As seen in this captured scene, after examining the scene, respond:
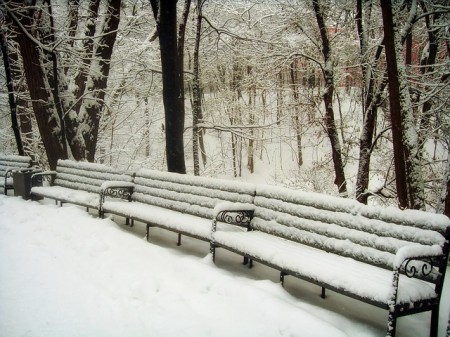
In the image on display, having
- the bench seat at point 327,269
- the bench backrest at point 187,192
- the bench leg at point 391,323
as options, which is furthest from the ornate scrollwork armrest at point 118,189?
the bench leg at point 391,323

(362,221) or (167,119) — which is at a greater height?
(167,119)

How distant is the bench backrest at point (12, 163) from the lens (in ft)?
32.7

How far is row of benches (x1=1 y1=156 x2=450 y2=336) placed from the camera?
3275mm

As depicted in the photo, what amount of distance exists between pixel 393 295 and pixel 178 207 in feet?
12.5

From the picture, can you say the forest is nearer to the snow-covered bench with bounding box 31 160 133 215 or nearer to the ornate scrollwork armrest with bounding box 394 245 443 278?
the snow-covered bench with bounding box 31 160 133 215

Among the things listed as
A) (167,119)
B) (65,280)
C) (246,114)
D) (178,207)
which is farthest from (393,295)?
(246,114)

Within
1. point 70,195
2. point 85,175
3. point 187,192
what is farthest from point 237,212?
point 85,175

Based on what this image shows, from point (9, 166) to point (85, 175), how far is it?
10.5ft

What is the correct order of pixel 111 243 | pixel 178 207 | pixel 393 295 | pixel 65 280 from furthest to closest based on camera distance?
pixel 178 207, pixel 111 243, pixel 65 280, pixel 393 295

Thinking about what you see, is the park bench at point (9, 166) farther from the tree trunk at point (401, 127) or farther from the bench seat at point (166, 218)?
the tree trunk at point (401, 127)

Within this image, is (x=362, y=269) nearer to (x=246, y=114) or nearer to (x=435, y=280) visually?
(x=435, y=280)

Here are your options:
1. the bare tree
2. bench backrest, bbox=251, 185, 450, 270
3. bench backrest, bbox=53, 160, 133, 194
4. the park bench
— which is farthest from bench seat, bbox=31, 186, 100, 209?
bench backrest, bbox=251, 185, 450, 270

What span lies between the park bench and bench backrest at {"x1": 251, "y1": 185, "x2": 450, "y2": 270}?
7202 millimetres

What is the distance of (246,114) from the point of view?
22297 mm
